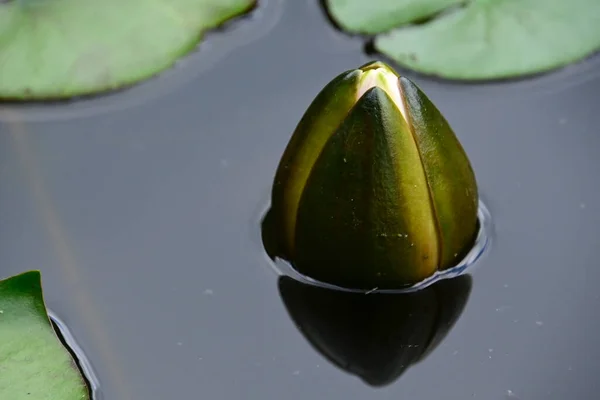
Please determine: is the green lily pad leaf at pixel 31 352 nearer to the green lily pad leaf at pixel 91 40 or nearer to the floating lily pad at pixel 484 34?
the green lily pad leaf at pixel 91 40

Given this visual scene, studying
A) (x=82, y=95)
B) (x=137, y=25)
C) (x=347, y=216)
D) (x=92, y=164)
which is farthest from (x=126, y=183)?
(x=347, y=216)

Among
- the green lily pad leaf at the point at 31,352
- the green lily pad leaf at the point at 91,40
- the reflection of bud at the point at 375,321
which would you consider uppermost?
the green lily pad leaf at the point at 91,40

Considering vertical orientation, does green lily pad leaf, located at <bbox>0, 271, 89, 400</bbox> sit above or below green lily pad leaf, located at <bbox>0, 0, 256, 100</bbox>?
below

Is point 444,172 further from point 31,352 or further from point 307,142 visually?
point 31,352

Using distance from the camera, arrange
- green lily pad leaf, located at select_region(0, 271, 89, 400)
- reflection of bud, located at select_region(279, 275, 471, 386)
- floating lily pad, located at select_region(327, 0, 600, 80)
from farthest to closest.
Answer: floating lily pad, located at select_region(327, 0, 600, 80)
reflection of bud, located at select_region(279, 275, 471, 386)
green lily pad leaf, located at select_region(0, 271, 89, 400)

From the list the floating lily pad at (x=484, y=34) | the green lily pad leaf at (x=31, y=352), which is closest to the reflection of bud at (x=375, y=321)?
the green lily pad leaf at (x=31, y=352)

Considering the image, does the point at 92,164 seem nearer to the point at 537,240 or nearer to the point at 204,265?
the point at 204,265

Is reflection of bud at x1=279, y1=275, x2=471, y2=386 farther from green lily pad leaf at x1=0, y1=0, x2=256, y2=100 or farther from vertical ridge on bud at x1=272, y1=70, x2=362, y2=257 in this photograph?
green lily pad leaf at x1=0, y1=0, x2=256, y2=100

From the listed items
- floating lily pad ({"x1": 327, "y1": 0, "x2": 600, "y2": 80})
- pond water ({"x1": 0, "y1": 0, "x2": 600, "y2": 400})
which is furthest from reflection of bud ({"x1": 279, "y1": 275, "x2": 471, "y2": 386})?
floating lily pad ({"x1": 327, "y1": 0, "x2": 600, "y2": 80})
